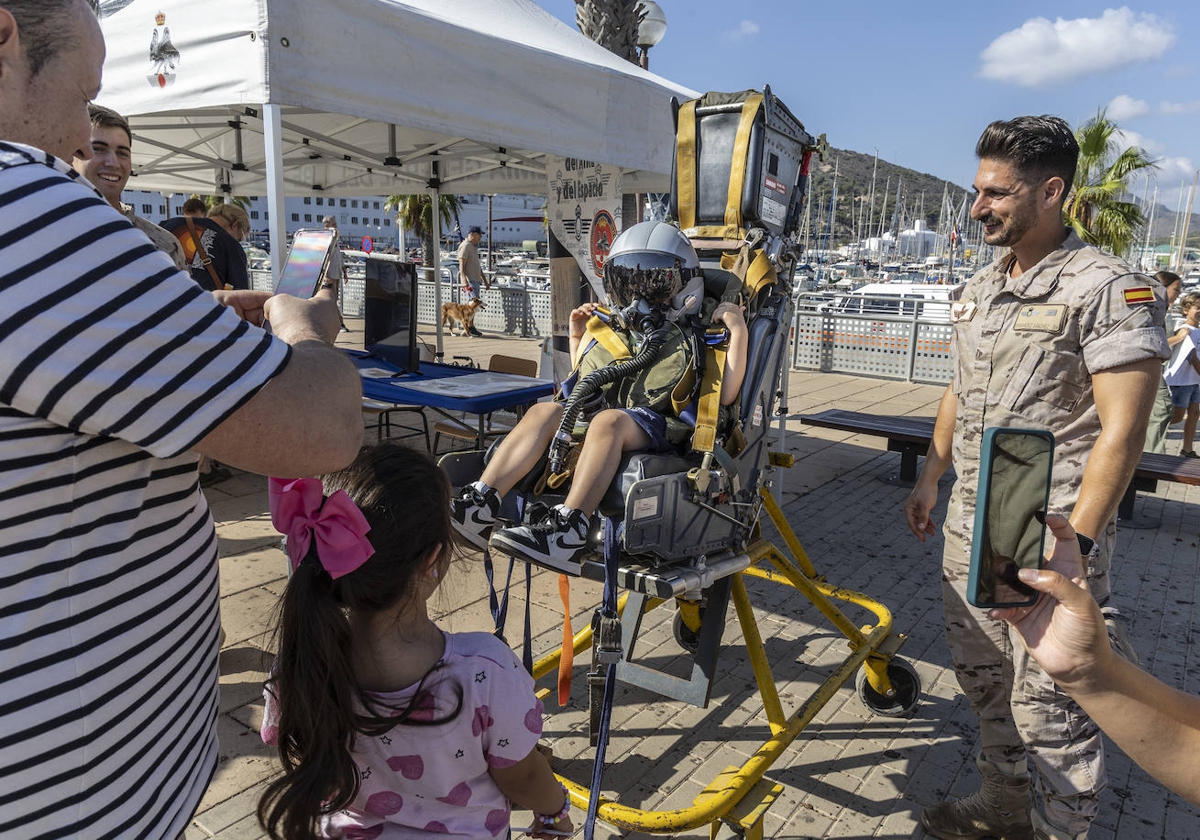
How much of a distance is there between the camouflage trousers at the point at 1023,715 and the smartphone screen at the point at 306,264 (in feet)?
6.02

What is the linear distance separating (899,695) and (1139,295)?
202cm

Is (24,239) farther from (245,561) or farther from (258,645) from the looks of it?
(245,561)

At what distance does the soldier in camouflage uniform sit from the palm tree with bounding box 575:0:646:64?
30.7 feet

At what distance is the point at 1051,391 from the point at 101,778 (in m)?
2.48

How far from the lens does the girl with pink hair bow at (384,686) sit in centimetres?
132

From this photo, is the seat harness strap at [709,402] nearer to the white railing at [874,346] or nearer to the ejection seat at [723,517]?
the ejection seat at [723,517]

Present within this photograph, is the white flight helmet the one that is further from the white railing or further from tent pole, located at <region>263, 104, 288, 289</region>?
the white railing

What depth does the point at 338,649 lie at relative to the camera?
4.34 feet

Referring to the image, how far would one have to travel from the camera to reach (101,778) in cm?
104

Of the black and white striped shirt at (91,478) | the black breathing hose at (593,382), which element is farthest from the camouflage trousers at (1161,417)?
the black and white striped shirt at (91,478)

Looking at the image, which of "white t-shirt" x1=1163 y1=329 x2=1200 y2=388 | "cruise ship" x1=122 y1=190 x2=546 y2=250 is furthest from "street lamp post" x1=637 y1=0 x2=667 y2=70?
"cruise ship" x1=122 y1=190 x2=546 y2=250

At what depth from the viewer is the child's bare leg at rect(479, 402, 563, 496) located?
8.99ft

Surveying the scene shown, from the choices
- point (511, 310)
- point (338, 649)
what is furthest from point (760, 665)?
point (511, 310)

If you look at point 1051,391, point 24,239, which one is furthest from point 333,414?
point 1051,391
